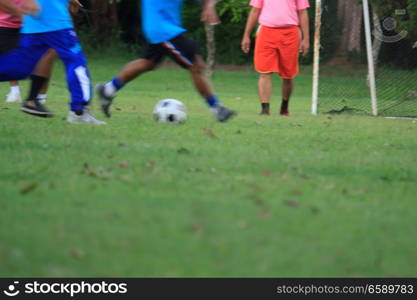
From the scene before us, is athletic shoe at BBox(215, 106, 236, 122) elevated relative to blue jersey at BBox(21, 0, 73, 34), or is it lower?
lower

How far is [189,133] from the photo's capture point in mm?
9109

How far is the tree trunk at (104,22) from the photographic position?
→ 38344 mm

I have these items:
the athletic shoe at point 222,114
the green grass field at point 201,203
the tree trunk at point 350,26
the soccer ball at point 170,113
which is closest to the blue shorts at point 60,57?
the green grass field at point 201,203

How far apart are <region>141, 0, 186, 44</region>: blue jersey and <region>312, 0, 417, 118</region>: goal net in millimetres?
5166

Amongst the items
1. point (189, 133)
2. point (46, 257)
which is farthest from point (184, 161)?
point (46, 257)

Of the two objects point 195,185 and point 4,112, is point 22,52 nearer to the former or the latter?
point 4,112

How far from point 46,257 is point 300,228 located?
4.29 feet

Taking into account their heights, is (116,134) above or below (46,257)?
below

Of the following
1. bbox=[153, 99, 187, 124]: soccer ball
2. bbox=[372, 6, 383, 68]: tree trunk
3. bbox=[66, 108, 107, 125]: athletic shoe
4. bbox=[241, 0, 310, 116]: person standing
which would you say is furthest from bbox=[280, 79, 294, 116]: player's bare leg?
bbox=[66, 108, 107, 125]: athletic shoe

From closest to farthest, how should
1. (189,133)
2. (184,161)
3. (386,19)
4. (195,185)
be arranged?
(195,185) → (184,161) → (189,133) → (386,19)

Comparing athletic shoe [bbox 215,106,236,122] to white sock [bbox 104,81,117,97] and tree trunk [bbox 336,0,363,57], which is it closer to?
white sock [bbox 104,81,117,97]

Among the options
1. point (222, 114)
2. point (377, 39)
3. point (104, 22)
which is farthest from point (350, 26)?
point (104, 22)

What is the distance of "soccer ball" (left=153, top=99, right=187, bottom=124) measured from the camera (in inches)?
401

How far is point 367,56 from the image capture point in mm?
15258
